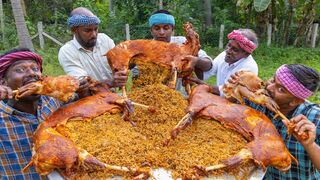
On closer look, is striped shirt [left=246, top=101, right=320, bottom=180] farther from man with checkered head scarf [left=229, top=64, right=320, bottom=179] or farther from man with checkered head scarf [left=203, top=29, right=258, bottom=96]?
man with checkered head scarf [left=203, top=29, right=258, bottom=96]

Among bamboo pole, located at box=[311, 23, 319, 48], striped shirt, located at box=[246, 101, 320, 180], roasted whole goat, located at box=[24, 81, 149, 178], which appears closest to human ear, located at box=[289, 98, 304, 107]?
striped shirt, located at box=[246, 101, 320, 180]

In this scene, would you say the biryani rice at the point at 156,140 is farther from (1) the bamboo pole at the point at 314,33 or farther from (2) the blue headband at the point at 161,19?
(1) the bamboo pole at the point at 314,33

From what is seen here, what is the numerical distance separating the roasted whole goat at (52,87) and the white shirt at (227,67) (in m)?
1.50

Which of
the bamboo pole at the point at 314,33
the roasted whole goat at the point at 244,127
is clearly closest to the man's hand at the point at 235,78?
the roasted whole goat at the point at 244,127

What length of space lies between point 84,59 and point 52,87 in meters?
1.38

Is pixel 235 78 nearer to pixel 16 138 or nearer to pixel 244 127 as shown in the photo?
pixel 244 127

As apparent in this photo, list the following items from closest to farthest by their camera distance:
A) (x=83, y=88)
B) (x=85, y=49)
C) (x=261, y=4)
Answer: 1. (x=83, y=88)
2. (x=85, y=49)
3. (x=261, y=4)

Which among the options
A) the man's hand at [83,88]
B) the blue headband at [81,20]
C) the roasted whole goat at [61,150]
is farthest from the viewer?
the blue headband at [81,20]

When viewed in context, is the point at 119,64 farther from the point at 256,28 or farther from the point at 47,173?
the point at 256,28

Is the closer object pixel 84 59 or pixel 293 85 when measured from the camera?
pixel 293 85

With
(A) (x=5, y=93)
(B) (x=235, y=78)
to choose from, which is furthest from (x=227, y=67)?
(A) (x=5, y=93)

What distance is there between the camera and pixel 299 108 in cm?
285

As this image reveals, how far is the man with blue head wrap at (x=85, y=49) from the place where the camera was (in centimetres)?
380

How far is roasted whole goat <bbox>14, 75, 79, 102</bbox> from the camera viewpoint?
2.54 meters
